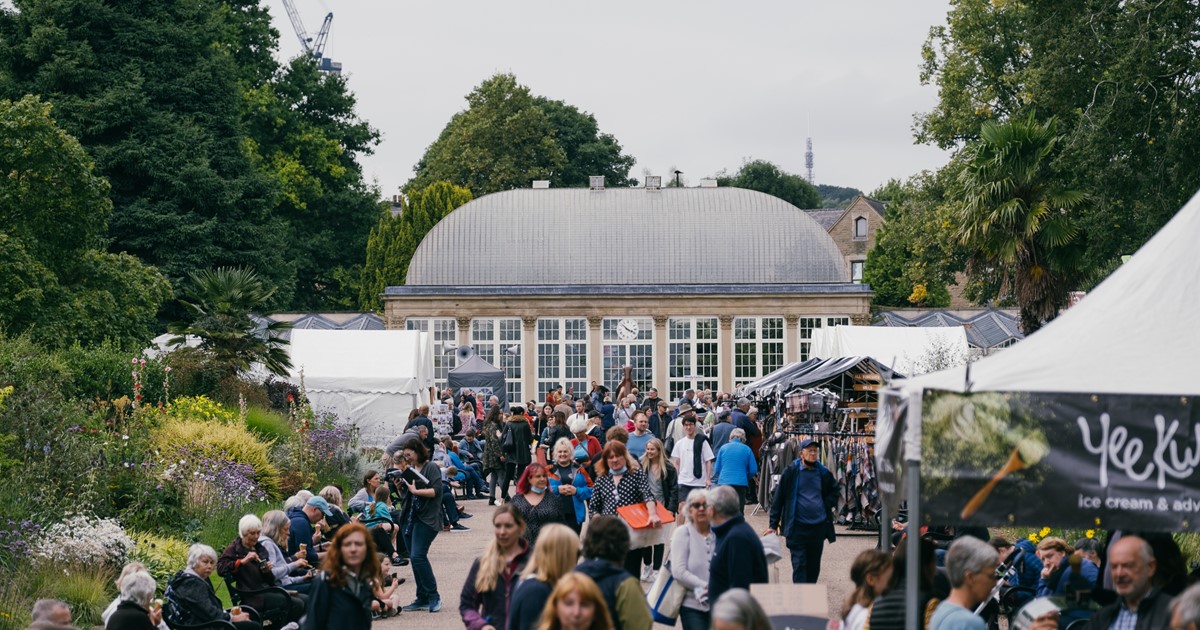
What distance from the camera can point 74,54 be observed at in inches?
1583

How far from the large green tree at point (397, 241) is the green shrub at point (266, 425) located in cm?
3483

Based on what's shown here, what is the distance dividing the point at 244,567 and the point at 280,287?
36.9 m

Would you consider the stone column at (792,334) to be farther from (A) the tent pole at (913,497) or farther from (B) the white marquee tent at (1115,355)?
(A) the tent pole at (913,497)

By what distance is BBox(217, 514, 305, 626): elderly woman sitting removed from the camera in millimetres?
12867

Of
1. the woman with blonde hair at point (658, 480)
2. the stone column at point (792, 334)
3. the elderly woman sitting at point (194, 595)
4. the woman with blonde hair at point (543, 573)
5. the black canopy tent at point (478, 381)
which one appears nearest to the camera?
the woman with blonde hair at point (543, 573)

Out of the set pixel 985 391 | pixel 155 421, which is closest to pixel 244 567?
pixel 985 391

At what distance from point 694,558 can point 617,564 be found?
2189 mm

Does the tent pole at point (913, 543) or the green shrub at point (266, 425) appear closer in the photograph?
the tent pole at point (913, 543)

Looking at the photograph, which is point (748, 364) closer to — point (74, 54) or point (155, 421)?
point (74, 54)

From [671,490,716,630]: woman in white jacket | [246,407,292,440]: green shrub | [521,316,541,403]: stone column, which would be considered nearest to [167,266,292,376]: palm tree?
[246,407,292,440]: green shrub

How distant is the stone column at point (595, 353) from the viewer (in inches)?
1992

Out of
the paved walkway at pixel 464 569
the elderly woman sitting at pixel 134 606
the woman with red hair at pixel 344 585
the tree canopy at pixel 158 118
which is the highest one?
the tree canopy at pixel 158 118

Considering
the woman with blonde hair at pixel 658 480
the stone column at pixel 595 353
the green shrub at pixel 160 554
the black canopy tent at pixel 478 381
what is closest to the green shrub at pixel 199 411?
the green shrub at pixel 160 554

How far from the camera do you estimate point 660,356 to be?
5056 centimetres
